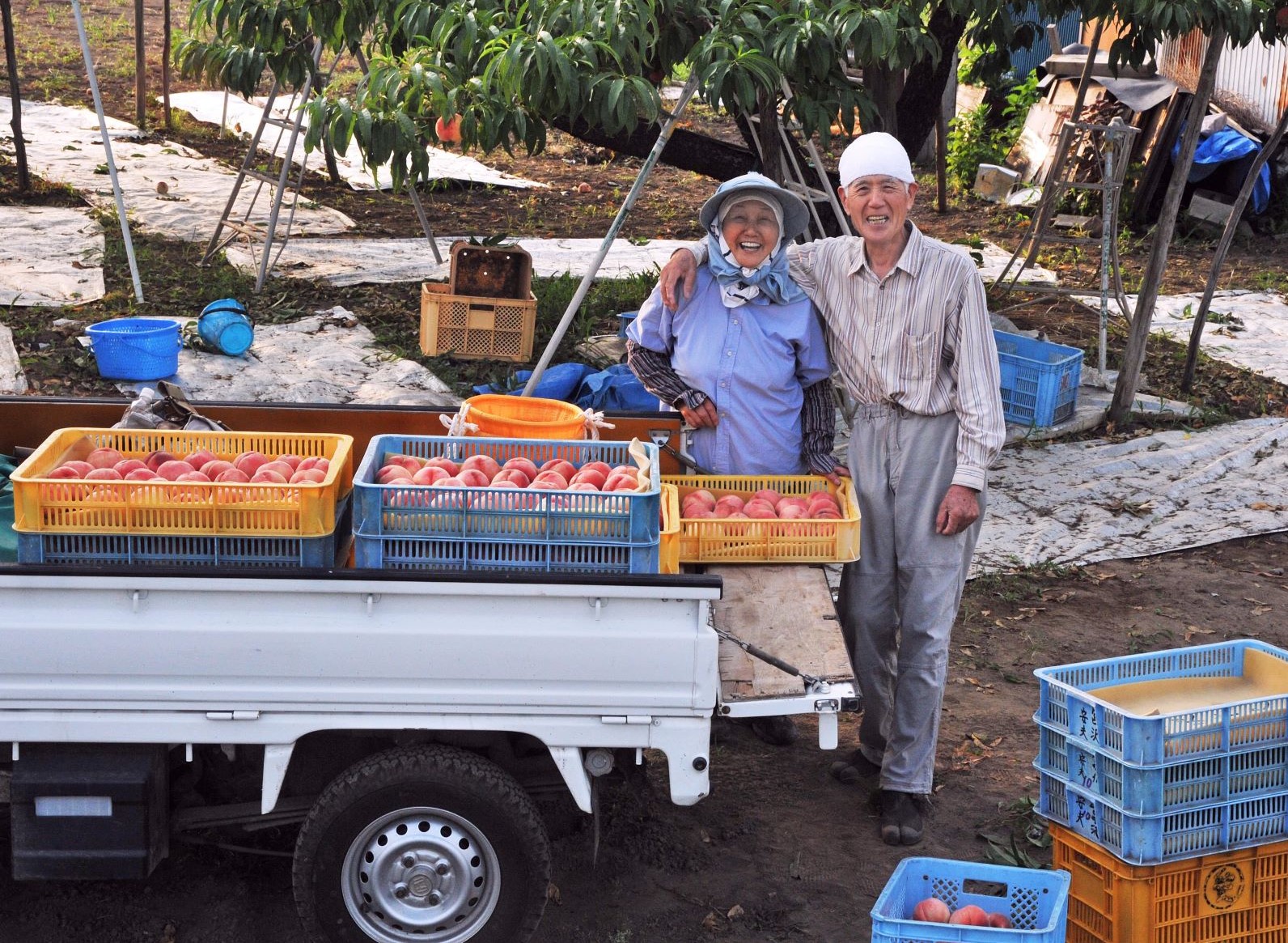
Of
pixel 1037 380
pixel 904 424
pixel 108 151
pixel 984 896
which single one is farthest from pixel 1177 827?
pixel 108 151

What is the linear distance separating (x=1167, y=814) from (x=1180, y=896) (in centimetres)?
26

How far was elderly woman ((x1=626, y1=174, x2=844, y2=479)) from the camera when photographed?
4.20 metres

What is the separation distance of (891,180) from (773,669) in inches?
59.0

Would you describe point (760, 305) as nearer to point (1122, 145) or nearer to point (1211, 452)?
point (1211, 452)

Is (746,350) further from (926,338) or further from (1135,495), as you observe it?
(1135,495)

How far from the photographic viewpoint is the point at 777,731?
4.90 meters

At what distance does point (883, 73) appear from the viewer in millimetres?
7738

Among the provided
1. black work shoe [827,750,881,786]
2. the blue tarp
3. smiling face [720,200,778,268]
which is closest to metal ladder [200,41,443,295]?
smiling face [720,200,778,268]

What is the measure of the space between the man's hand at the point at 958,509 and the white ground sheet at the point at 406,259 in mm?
5927

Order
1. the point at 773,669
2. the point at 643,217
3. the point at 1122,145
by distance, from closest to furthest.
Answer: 1. the point at 773,669
2. the point at 1122,145
3. the point at 643,217

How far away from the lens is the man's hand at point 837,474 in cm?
418

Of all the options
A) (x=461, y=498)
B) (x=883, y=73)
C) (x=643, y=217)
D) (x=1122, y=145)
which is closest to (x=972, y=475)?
→ (x=461, y=498)

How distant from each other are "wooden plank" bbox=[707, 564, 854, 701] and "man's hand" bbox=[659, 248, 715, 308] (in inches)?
36.6

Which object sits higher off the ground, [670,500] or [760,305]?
[760,305]
